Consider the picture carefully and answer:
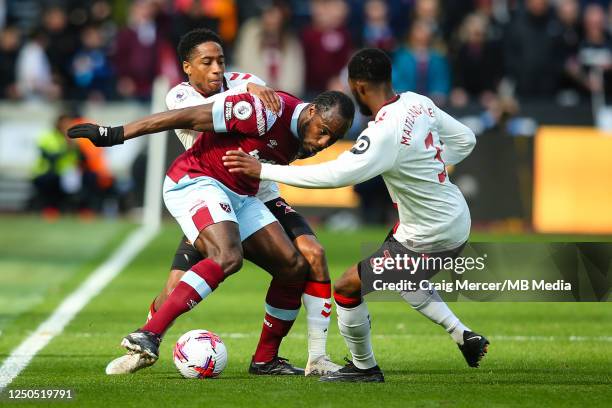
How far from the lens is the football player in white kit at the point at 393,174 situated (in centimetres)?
778

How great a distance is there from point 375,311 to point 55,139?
30.5 feet

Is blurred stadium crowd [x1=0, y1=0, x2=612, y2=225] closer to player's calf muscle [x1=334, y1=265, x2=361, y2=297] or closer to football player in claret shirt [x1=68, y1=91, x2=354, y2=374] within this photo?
football player in claret shirt [x1=68, y1=91, x2=354, y2=374]

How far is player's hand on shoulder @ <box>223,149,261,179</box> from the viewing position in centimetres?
796

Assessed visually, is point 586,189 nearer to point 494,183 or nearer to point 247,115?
point 494,183

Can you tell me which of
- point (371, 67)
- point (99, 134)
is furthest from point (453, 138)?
point (99, 134)

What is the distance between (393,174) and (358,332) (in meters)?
1.01

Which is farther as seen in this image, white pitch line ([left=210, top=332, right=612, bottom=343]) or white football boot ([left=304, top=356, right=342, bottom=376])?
white pitch line ([left=210, top=332, right=612, bottom=343])

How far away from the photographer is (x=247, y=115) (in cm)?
840

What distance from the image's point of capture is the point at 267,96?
850 centimetres

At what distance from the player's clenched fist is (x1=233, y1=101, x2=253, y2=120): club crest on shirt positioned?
73 cm

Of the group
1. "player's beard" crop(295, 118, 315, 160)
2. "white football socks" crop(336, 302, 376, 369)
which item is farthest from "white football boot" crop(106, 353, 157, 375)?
"player's beard" crop(295, 118, 315, 160)

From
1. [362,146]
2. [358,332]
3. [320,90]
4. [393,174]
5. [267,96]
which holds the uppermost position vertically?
[320,90]

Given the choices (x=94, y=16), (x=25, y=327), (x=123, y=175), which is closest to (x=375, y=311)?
(x=25, y=327)

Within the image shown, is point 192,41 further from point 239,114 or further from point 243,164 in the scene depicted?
point 243,164
